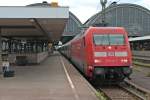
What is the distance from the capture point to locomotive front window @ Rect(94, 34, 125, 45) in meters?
22.0

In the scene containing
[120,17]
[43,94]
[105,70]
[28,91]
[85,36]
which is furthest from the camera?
[120,17]

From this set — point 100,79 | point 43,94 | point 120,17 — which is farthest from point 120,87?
point 120,17

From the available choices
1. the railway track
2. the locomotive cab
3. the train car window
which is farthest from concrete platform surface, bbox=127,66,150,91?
the train car window

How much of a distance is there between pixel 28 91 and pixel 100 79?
6.11 meters

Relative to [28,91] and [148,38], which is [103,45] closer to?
[28,91]

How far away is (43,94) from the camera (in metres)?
15.2

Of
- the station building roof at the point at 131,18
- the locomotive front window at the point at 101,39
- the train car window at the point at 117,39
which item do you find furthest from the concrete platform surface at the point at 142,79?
the station building roof at the point at 131,18

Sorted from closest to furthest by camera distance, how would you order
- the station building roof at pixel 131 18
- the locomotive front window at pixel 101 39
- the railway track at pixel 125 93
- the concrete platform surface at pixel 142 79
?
the railway track at pixel 125 93, the locomotive front window at pixel 101 39, the concrete platform surface at pixel 142 79, the station building roof at pixel 131 18

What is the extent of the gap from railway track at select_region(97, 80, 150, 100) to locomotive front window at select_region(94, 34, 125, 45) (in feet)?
7.58

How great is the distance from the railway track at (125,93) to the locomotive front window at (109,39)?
2.31 metres

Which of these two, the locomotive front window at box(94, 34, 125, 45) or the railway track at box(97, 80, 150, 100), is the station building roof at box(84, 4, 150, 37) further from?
the railway track at box(97, 80, 150, 100)

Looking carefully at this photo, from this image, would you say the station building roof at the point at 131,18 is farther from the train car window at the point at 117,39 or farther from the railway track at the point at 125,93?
the railway track at the point at 125,93

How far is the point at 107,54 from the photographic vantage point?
2147cm

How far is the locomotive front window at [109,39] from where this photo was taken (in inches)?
866
